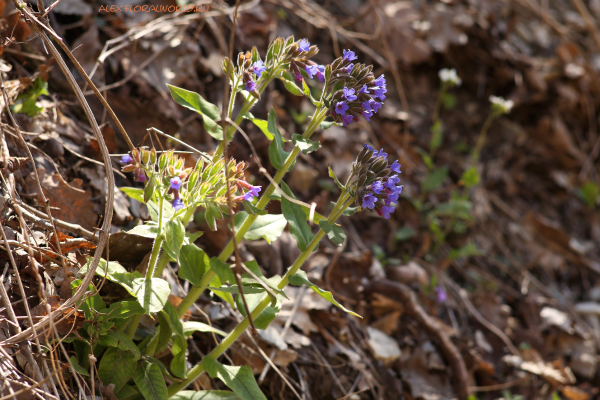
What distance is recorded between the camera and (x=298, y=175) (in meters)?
3.43

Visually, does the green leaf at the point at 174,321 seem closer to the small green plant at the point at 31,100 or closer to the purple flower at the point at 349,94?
the purple flower at the point at 349,94

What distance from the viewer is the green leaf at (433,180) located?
4035 mm

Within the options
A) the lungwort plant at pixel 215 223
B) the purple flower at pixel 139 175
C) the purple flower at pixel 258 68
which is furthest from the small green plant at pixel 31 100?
the purple flower at pixel 258 68

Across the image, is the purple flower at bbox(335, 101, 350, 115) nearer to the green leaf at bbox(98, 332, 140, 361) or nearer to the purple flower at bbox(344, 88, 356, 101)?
the purple flower at bbox(344, 88, 356, 101)

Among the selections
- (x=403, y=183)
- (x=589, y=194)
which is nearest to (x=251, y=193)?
(x=403, y=183)

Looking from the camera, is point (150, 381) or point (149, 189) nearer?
point (149, 189)

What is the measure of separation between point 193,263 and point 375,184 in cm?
79

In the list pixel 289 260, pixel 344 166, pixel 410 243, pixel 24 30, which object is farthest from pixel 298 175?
pixel 24 30

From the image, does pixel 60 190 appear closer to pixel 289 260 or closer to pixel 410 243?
pixel 289 260

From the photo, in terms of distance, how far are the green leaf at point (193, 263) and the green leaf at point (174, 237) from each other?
0.16 m

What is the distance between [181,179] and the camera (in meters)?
1.57

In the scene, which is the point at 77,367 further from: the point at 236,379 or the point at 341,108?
the point at 341,108

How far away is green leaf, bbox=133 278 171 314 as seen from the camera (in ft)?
4.93

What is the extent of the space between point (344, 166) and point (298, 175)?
51cm
